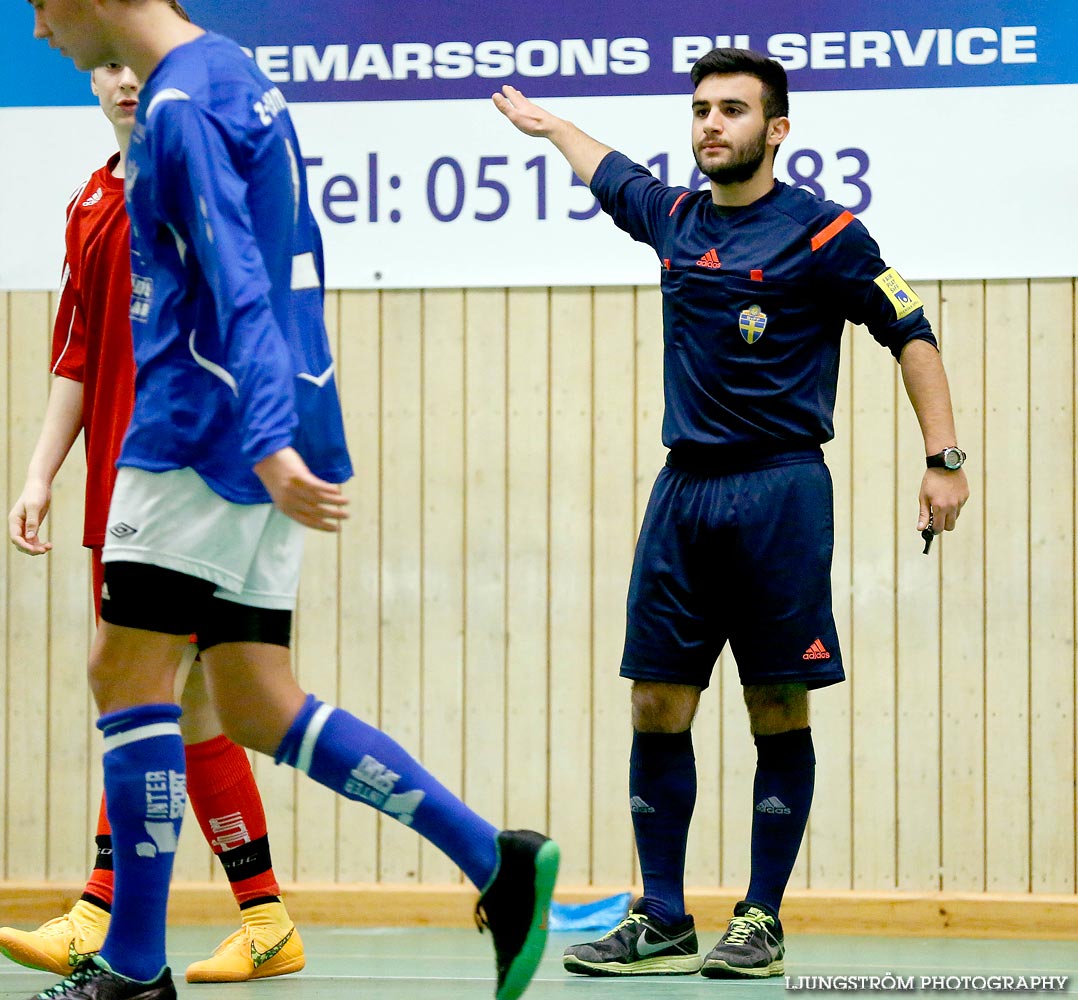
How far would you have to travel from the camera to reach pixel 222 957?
2.75m

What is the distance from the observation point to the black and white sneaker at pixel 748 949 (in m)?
2.77

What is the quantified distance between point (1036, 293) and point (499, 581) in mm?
1458

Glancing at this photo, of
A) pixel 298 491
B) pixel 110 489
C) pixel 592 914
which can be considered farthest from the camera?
pixel 592 914

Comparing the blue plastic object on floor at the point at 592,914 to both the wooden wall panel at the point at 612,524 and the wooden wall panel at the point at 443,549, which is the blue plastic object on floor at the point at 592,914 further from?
the wooden wall panel at the point at 443,549

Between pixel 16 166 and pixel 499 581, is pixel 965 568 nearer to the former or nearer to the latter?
pixel 499 581

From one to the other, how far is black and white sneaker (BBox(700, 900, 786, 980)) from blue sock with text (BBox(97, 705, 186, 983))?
1086mm

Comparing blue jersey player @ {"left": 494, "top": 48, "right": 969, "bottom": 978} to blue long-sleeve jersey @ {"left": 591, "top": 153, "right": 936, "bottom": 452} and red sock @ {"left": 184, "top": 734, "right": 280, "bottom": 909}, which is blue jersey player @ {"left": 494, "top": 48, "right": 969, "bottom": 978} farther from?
red sock @ {"left": 184, "top": 734, "right": 280, "bottom": 909}

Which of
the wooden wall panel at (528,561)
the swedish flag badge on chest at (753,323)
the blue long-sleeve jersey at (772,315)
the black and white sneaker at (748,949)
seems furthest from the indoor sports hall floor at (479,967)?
the swedish flag badge on chest at (753,323)

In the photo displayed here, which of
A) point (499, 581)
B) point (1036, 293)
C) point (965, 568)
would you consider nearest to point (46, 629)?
point (499, 581)

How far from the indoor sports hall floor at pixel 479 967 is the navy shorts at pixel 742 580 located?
0.56 m

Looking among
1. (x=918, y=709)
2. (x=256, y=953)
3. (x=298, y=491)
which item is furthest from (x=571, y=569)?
(x=298, y=491)

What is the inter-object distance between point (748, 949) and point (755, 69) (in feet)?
5.36

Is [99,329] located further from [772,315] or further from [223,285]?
[772,315]

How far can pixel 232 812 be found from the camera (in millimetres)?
2781
